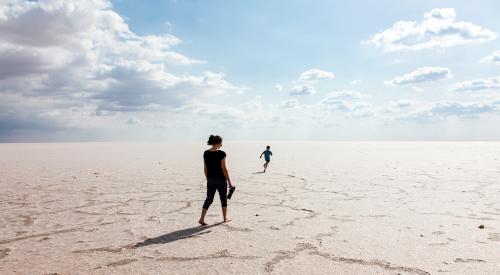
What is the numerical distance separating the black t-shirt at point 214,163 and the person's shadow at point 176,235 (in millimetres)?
914

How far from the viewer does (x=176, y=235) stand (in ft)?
20.3

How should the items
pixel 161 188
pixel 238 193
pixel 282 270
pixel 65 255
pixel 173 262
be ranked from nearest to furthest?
pixel 282 270
pixel 173 262
pixel 65 255
pixel 238 193
pixel 161 188

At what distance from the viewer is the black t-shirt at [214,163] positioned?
6723 millimetres

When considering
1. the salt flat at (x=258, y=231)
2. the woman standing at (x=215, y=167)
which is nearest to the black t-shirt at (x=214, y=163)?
the woman standing at (x=215, y=167)

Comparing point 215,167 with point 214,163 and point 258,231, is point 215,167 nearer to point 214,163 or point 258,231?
point 214,163

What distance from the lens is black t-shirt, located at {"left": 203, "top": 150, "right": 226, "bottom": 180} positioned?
6723 mm

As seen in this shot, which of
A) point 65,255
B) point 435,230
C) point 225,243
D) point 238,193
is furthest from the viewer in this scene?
point 238,193

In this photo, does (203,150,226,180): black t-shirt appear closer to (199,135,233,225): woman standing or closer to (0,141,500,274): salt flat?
(199,135,233,225): woman standing

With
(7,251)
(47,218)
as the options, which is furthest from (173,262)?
(47,218)

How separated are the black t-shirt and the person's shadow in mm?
914

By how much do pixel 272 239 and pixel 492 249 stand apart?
304cm

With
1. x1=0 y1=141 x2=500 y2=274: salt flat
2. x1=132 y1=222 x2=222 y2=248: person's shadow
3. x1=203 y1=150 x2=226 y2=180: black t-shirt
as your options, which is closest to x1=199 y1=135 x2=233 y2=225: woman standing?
x1=203 y1=150 x2=226 y2=180: black t-shirt

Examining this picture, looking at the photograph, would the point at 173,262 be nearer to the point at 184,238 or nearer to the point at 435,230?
the point at 184,238

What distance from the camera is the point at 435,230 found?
6.32 meters
